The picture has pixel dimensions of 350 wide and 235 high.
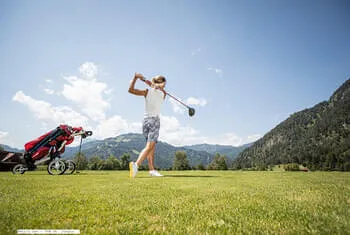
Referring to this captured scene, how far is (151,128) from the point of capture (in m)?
8.30

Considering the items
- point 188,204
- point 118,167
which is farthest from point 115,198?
point 118,167

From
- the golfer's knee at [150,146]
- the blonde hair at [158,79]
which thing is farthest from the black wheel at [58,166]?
the blonde hair at [158,79]

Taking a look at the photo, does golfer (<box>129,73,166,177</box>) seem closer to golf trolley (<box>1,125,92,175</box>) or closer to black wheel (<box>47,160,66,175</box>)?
golf trolley (<box>1,125,92,175</box>)

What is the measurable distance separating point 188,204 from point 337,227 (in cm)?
171

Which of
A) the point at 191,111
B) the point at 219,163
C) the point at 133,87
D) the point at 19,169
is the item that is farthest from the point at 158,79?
the point at 219,163

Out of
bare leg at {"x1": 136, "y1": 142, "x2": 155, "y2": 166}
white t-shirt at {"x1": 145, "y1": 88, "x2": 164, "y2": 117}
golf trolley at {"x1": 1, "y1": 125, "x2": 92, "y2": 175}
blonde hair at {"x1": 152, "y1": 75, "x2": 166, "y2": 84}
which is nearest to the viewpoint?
bare leg at {"x1": 136, "y1": 142, "x2": 155, "y2": 166}

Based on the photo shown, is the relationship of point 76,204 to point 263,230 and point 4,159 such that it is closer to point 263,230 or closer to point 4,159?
point 263,230

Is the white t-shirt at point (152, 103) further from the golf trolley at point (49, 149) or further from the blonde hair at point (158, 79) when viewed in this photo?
the golf trolley at point (49, 149)

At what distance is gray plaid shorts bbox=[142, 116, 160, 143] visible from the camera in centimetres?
820

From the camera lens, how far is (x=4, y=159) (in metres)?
12.6

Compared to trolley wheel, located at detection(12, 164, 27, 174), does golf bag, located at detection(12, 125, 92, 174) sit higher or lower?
higher

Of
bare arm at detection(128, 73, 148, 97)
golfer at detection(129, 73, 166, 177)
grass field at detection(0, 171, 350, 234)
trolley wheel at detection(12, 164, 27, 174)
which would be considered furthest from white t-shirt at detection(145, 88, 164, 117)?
trolley wheel at detection(12, 164, 27, 174)

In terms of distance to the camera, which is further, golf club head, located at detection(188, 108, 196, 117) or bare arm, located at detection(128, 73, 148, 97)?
golf club head, located at detection(188, 108, 196, 117)

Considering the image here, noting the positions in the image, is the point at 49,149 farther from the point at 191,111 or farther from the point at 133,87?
the point at 191,111
